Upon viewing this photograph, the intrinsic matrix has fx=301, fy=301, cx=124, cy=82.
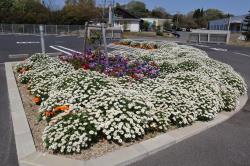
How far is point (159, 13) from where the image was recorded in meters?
127

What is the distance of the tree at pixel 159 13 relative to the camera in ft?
411

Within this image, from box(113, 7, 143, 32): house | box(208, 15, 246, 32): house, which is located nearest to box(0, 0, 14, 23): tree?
box(113, 7, 143, 32): house

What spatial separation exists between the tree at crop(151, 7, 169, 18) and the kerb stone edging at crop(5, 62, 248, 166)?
122m

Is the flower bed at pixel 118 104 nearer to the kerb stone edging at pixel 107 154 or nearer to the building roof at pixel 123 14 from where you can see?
the kerb stone edging at pixel 107 154

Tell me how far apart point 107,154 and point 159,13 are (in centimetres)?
12719

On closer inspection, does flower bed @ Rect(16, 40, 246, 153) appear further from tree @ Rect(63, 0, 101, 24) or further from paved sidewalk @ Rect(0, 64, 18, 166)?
tree @ Rect(63, 0, 101, 24)

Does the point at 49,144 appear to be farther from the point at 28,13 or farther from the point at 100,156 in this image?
the point at 28,13

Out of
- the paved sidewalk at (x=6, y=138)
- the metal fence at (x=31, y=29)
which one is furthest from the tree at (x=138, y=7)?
the paved sidewalk at (x=6, y=138)

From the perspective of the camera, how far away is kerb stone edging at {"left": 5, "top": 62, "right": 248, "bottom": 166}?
4.25 metres

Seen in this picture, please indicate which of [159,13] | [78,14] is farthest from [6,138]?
[159,13]

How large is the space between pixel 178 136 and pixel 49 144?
2255mm

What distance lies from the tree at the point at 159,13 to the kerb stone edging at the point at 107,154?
401 feet

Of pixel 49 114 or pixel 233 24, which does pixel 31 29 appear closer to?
pixel 49 114

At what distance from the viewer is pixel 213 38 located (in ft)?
116
